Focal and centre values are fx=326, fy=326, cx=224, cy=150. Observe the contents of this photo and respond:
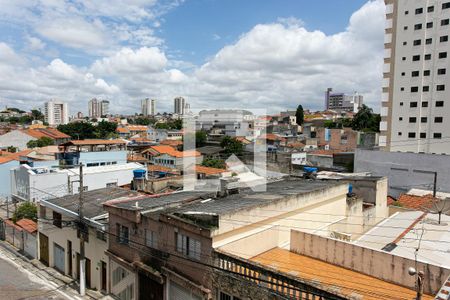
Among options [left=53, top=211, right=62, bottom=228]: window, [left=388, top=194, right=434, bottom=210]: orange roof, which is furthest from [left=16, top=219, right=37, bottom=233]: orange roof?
[left=388, top=194, right=434, bottom=210]: orange roof

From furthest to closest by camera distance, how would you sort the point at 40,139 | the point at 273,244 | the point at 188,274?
1. the point at 40,139
2. the point at 273,244
3. the point at 188,274

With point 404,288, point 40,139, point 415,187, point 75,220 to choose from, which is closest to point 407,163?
point 415,187

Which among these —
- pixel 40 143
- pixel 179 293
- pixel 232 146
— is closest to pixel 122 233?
pixel 179 293

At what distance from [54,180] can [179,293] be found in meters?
22.5

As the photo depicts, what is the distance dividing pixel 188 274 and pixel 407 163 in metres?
24.3

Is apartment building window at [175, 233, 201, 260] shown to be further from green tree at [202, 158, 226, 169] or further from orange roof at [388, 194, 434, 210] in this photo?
green tree at [202, 158, 226, 169]

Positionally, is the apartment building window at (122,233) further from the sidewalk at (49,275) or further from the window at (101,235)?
the sidewalk at (49,275)

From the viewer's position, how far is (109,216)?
1373 centimetres

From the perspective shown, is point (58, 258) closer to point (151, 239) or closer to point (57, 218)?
point (57, 218)

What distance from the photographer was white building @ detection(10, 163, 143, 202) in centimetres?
2834

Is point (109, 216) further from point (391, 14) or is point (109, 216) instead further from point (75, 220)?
point (391, 14)

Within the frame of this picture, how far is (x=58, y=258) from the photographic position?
57.4 feet

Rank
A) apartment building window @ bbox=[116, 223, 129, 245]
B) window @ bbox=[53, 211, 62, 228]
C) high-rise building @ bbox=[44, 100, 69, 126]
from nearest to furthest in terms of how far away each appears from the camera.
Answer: apartment building window @ bbox=[116, 223, 129, 245], window @ bbox=[53, 211, 62, 228], high-rise building @ bbox=[44, 100, 69, 126]

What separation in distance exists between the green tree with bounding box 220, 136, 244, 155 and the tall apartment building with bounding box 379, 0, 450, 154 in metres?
22.9
